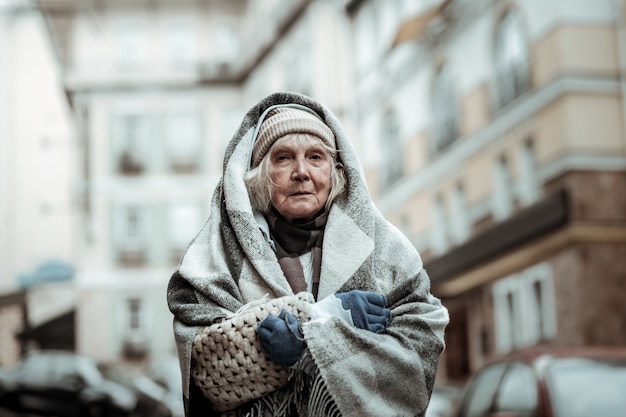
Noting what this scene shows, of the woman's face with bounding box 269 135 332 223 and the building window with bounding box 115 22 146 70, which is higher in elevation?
the building window with bounding box 115 22 146 70

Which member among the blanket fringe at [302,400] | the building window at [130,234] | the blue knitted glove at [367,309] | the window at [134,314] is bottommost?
the blanket fringe at [302,400]

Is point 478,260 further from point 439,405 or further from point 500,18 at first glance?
point 439,405

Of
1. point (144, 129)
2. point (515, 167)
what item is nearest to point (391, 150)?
point (515, 167)

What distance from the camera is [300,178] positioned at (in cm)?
333

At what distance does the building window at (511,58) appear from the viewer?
23.5 meters

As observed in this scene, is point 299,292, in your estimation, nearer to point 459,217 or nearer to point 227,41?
point 459,217

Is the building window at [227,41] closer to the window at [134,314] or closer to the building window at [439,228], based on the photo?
the window at [134,314]

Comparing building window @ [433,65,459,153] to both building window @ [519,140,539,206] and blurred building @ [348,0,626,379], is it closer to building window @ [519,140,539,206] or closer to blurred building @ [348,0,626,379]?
blurred building @ [348,0,626,379]

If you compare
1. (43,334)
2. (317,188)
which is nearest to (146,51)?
(43,334)

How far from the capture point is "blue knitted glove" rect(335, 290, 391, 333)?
3025 millimetres

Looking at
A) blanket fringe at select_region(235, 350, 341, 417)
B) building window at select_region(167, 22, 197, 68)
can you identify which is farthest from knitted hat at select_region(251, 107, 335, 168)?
building window at select_region(167, 22, 197, 68)

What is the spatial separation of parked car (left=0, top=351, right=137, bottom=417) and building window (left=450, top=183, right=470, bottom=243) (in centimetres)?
1059

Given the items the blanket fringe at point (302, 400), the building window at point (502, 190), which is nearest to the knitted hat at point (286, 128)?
the blanket fringe at point (302, 400)

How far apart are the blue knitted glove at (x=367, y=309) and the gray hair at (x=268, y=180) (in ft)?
1.25
